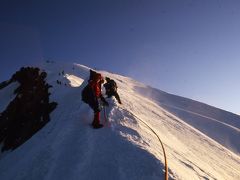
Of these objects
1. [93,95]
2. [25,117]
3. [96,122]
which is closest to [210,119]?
[25,117]

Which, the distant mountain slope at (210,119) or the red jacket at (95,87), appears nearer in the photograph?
the red jacket at (95,87)

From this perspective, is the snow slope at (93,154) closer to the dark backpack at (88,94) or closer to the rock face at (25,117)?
the dark backpack at (88,94)

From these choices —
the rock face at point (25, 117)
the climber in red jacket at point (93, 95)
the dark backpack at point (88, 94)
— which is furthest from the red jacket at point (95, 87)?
the rock face at point (25, 117)

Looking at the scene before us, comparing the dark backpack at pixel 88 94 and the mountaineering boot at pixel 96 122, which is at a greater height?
the dark backpack at pixel 88 94

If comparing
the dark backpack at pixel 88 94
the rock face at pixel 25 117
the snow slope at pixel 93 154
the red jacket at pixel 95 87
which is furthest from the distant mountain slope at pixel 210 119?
the dark backpack at pixel 88 94

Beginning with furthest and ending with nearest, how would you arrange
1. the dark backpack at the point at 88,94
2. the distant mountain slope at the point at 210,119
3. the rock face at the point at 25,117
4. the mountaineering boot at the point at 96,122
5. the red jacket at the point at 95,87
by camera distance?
the distant mountain slope at the point at 210,119
the rock face at the point at 25,117
the red jacket at the point at 95,87
the dark backpack at the point at 88,94
the mountaineering boot at the point at 96,122

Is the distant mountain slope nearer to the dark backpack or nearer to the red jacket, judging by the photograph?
the red jacket

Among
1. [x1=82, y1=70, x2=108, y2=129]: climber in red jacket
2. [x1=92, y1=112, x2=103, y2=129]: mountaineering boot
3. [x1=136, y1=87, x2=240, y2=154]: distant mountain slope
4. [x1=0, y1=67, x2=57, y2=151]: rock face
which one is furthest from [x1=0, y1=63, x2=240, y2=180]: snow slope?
[x1=136, y1=87, x2=240, y2=154]: distant mountain slope

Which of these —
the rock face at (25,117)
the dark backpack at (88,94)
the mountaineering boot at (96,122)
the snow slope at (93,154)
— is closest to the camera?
the snow slope at (93,154)

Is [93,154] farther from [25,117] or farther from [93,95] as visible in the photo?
[25,117]

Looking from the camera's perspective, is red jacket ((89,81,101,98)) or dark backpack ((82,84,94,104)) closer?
dark backpack ((82,84,94,104))

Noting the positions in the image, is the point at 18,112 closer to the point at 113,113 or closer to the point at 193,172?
the point at 113,113

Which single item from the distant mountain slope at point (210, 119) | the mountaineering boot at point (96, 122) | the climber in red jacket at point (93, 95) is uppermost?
the climber in red jacket at point (93, 95)

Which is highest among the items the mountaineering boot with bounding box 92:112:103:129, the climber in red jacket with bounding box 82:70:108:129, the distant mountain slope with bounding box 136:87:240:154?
the climber in red jacket with bounding box 82:70:108:129
